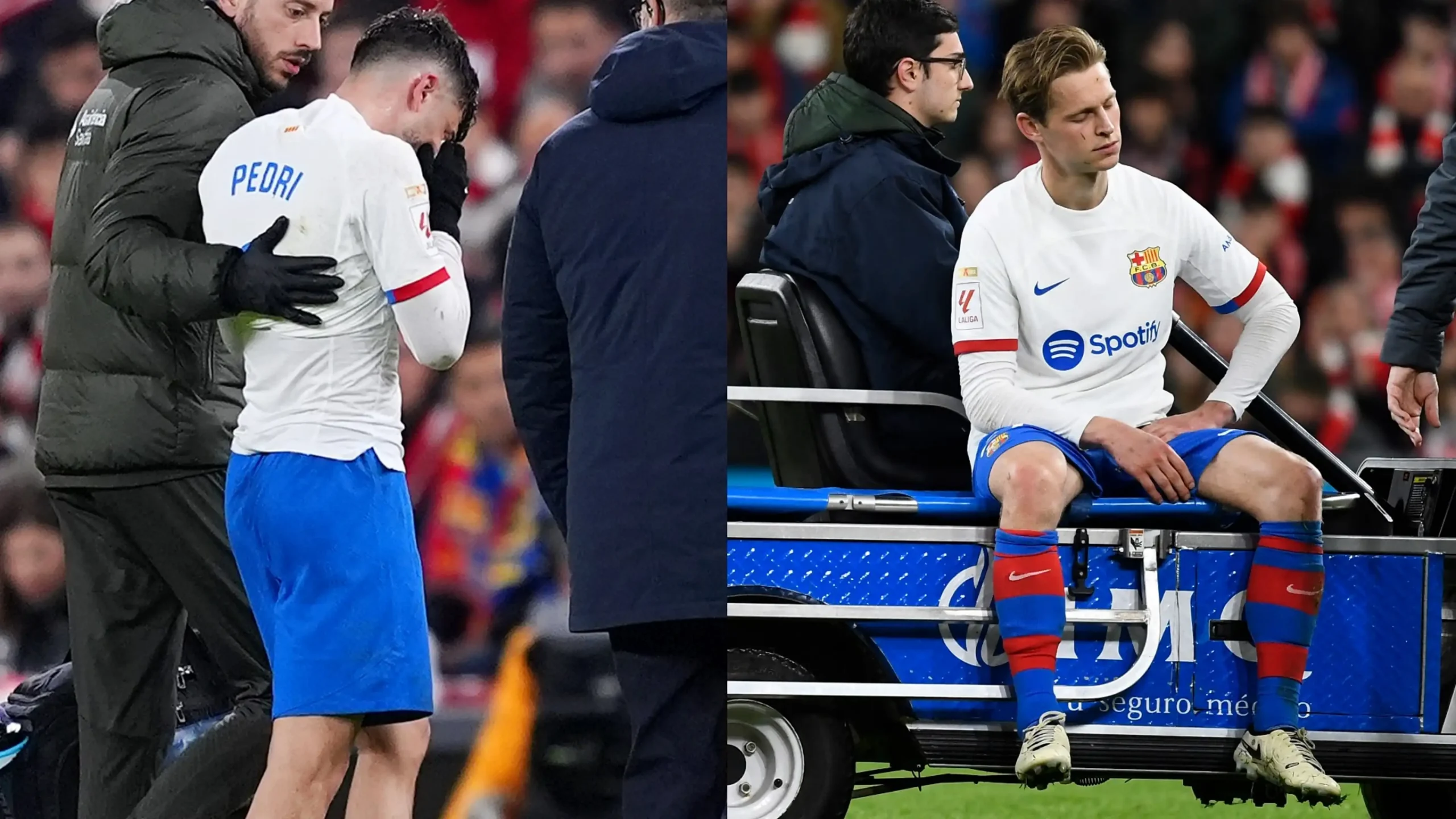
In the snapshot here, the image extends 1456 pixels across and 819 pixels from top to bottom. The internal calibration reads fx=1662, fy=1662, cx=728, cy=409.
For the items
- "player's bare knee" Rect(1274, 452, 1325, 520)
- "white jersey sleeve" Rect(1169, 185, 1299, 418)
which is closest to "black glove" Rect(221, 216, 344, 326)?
"white jersey sleeve" Rect(1169, 185, 1299, 418)

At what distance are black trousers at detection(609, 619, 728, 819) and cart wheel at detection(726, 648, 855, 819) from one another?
0.23 feet

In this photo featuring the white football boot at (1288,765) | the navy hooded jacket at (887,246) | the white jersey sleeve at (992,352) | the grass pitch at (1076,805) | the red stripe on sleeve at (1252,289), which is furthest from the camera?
the grass pitch at (1076,805)

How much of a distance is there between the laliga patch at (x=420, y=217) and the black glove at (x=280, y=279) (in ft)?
0.40

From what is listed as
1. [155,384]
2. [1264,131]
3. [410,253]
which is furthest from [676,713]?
[1264,131]

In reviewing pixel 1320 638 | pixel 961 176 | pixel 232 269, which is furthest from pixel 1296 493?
pixel 232 269

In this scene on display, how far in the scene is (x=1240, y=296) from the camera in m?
2.60

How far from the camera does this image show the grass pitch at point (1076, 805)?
116 inches

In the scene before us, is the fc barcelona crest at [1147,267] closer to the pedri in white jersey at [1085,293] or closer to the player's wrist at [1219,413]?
the pedri in white jersey at [1085,293]

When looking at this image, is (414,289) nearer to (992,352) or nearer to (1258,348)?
(992,352)

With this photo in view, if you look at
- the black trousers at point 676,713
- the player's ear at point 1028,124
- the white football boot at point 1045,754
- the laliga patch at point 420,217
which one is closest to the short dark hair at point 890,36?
the player's ear at point 1028,124

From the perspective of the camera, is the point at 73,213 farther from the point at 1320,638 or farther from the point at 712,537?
the point at 1320,638

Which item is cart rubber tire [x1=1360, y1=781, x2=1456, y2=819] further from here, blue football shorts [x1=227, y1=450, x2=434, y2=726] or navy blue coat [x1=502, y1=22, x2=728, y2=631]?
blue football shorts [x1=227, y1=450, x2=434, y2=726]

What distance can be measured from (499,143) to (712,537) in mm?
686

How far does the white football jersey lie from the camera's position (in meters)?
2.27
